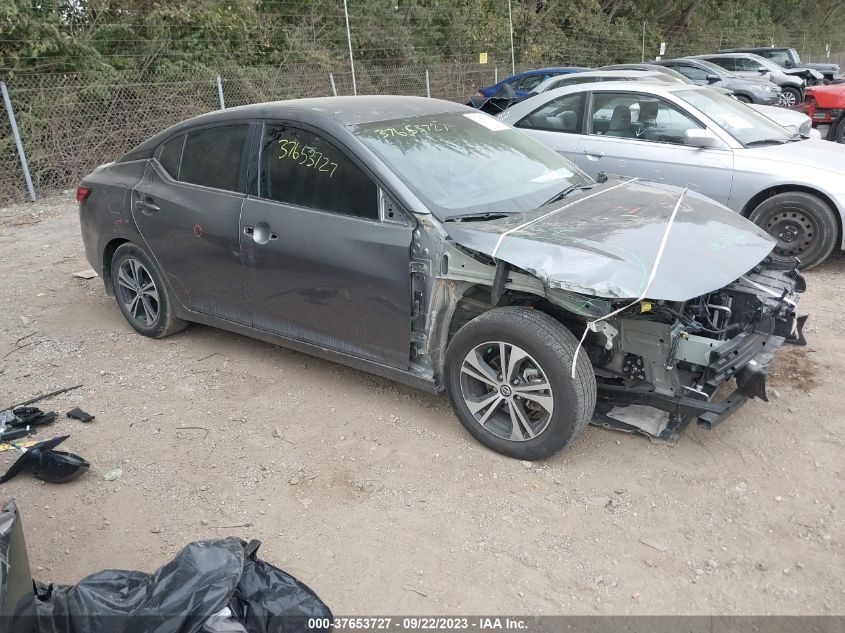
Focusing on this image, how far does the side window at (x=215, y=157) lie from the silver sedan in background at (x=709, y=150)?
11.9 ft

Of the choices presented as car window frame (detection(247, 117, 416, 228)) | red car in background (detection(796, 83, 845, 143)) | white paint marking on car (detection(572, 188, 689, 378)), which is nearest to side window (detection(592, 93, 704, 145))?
white paint marking on car (detection(572, 188, 689, 378))

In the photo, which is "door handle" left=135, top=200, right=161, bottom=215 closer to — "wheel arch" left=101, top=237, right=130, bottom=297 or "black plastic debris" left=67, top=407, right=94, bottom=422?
"wheel arch" left=101, top=237, right=130, bottom=297

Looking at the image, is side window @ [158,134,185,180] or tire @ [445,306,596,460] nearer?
tire @ [445,306,596,460]

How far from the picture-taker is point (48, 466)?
3643 millimetres

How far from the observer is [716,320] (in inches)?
144

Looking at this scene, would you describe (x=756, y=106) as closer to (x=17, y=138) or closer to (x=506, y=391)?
(x=506, y=391)

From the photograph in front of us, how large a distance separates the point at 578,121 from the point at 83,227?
15.6ft

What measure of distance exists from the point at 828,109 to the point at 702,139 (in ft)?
21.7

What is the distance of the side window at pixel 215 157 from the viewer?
14.6 ft

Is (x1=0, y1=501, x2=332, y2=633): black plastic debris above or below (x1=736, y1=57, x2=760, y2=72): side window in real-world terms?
below

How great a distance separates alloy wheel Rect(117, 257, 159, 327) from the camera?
5.18 meters

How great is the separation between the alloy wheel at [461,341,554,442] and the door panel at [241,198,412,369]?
1.38 feet

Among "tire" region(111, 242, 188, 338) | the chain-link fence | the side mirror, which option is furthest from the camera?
the chain-link fence

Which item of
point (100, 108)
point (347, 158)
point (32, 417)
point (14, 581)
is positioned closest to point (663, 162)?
point (347, 158)
